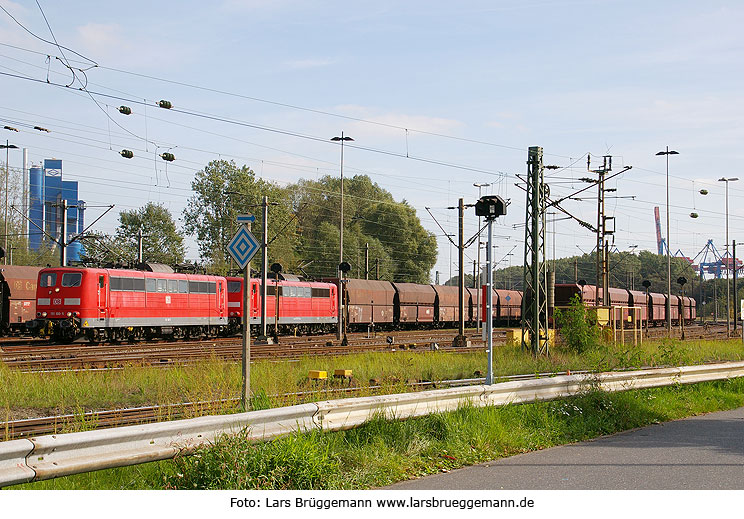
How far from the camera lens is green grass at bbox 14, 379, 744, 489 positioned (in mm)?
7078

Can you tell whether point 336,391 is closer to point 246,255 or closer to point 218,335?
point 246,255

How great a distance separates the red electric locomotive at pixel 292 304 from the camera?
39.9 m

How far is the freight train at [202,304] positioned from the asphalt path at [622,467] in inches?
426

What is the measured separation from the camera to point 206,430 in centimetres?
757

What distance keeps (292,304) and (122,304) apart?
37.7 ft

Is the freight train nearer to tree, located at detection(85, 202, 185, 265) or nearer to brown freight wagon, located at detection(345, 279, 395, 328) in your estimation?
brown freight wagon, located at detection(345, 279, 395, 328)

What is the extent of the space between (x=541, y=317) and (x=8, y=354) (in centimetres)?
1710

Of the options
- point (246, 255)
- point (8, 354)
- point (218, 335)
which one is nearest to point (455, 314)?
point (218, 335)

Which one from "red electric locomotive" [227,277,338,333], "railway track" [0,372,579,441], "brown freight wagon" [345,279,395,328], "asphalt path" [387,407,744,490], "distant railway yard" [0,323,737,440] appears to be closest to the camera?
"asphalt path" [387,407,744,490]

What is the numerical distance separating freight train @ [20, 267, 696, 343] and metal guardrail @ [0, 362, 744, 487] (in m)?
10.6

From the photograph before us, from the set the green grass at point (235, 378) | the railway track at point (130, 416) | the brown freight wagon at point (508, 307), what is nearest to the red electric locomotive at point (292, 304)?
the brown freight wagon at point (508, 307)

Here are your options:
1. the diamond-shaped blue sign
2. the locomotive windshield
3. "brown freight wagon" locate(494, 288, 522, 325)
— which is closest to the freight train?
the locomotive windshield

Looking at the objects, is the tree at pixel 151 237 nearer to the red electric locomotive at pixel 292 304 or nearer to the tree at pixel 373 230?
the tree at pixel 373 230

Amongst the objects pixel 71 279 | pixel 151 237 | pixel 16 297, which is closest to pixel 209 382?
pixel 71 279
